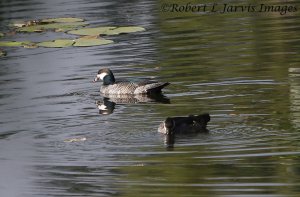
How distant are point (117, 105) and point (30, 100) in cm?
147

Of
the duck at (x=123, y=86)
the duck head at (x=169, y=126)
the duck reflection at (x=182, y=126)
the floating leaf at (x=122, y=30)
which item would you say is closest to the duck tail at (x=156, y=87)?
the duck at (x=123, y=86)

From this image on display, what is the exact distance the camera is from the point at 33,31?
26656 mm

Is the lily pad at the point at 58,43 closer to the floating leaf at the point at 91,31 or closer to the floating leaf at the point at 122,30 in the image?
the floating leaf at the point at 91,31

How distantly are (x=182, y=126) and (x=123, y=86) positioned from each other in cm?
489

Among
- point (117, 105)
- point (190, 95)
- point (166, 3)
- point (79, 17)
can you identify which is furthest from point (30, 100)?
point (166, 3)

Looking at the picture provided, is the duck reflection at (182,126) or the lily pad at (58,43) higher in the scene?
the duck reflection at (182,126)

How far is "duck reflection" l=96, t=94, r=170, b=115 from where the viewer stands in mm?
18484

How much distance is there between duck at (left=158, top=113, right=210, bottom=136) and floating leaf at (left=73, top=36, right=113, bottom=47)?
9.08m

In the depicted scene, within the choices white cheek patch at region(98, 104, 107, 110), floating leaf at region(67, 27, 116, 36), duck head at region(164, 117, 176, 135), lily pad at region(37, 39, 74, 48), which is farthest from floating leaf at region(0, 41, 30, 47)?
duck head at region(164, 117, 176, 135)

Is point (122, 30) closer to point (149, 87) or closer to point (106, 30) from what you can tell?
point (106, 30)

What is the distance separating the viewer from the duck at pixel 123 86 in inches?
760

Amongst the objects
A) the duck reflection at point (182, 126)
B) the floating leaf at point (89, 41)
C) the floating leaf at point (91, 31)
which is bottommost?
the floating leaf at point (89, 41)

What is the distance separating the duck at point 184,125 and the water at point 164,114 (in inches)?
4.9

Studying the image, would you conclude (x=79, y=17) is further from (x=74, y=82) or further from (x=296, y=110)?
(x=296, y=110)
